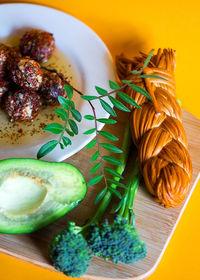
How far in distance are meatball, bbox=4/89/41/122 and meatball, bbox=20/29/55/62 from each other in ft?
0.66

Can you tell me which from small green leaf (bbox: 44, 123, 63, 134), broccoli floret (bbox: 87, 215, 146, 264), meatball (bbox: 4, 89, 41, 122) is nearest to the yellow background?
meatball (bbox: 4, 89, 41, 122)

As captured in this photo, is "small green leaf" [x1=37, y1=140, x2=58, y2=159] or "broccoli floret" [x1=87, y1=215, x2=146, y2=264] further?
"small green leaf" [x1=37, y1=140, x2=58, y2=159]

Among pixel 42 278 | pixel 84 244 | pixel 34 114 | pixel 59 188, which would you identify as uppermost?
pixel 34 114

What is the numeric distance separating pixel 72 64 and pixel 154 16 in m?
0.53

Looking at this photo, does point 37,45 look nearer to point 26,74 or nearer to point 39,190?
point 26,74

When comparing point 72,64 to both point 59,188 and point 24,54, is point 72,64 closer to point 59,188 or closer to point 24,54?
point 24,54

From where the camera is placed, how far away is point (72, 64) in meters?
1.57

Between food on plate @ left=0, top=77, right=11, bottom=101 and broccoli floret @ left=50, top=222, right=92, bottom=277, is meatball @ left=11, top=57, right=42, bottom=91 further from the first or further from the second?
broccoli floret @ left=50, top=222, right=92, bottom=277

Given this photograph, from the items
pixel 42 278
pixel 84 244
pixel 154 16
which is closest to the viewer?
pixel 84 244

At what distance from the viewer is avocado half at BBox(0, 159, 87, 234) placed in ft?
3.93

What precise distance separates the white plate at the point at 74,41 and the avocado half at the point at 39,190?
18 cm

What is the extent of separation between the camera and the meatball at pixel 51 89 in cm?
144

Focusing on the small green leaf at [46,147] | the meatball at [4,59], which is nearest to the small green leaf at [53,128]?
the small green leaf at [46,147]

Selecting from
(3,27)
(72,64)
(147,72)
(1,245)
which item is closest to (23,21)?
(3,27)
